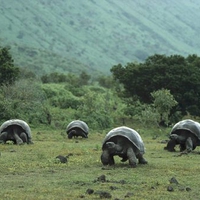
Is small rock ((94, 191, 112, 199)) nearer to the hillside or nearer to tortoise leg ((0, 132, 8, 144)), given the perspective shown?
tortoise leg ((0, 132, 8, 144))

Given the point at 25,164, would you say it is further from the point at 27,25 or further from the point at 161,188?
the point at 27,25

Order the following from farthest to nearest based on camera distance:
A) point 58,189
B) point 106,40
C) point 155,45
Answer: point 155,45
point 106,40
point 58,189

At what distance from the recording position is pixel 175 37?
191250mm

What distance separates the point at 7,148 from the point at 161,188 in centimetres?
1023

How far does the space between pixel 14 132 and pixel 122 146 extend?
8.75 m

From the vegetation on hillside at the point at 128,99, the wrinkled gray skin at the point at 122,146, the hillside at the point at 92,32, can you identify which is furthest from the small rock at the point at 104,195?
the hillside at the point at 92,32

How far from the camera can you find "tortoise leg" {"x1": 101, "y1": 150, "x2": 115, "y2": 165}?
14755mm

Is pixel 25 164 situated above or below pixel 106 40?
below

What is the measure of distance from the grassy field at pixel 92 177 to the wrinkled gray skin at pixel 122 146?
0.30m

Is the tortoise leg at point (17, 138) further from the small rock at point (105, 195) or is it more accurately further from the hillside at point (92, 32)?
the hillside at point (92, 32)

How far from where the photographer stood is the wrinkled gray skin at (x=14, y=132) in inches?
873

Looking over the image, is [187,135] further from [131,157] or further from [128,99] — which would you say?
[128,99]

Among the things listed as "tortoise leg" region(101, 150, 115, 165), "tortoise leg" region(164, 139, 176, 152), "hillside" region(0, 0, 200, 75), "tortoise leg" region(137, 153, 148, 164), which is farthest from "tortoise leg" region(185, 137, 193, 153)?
"hillside" region(0, 0, 200, 75)

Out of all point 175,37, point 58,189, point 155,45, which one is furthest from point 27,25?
point 58,189
